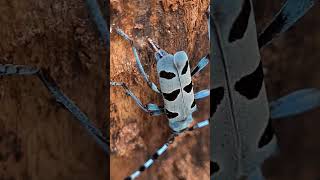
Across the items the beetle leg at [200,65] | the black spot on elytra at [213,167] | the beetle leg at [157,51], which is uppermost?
the beetle leg at [157,51]

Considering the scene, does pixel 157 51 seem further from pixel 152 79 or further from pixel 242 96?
pixel 242 96

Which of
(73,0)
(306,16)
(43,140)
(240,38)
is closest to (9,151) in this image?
(43,140)

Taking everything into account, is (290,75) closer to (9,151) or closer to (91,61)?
(91,61)

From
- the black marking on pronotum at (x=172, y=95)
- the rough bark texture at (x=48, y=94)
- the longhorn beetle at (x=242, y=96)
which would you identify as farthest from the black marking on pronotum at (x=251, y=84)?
the rough bark texture at (x=48, y=94)

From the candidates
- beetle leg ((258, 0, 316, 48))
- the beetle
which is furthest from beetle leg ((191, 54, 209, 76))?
beetle leg ((258, 0, 316, 48))

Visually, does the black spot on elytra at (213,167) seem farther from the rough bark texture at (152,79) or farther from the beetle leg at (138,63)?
the beetle leg at (138,63)

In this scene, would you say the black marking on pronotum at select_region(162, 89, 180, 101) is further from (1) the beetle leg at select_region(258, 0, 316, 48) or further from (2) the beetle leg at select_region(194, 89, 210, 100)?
(1) the beetle leg at select_region(258, 0, 316, 48)
